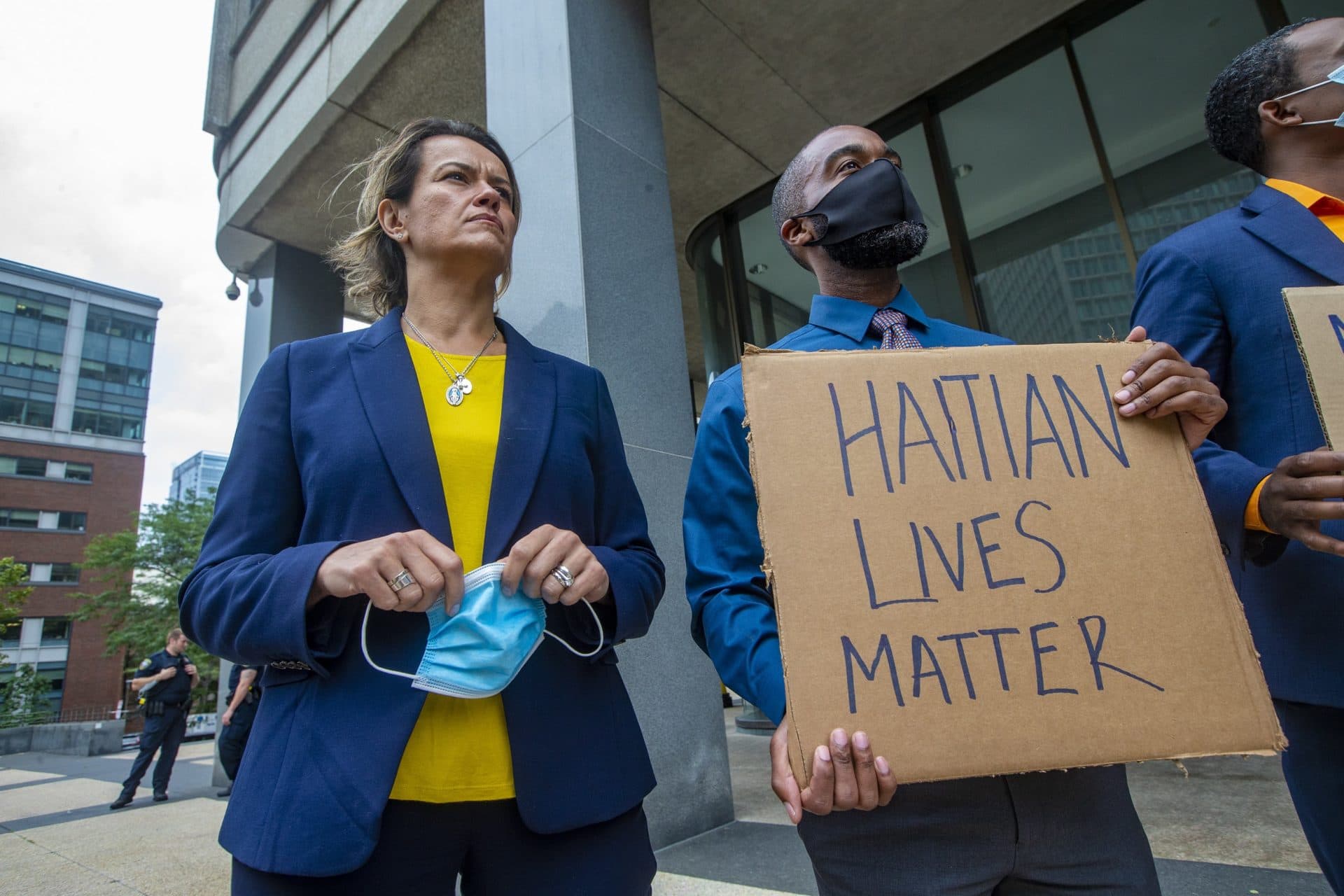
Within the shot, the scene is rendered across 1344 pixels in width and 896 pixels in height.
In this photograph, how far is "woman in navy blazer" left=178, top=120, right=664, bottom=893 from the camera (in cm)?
107

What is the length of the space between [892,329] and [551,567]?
83 centimetres

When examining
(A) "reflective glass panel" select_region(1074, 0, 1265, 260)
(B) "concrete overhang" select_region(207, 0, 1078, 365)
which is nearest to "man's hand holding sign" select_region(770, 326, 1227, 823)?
(B) "concrete overhang" select_region(207, 0, 1078, 365)

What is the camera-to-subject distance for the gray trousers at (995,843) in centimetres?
104

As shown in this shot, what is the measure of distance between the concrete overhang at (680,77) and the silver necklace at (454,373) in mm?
3699

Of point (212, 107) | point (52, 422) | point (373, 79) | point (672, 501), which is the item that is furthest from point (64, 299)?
point (672, 501)

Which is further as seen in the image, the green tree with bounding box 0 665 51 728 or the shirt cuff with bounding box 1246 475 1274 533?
the green tree with bounding box 0 665 51 728

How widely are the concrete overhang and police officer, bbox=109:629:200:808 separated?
5.10m

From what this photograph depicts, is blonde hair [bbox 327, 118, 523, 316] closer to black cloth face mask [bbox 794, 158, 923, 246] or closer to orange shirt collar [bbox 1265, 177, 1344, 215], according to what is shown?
black cloth face mask [bbox 794, 158, 923, 246]

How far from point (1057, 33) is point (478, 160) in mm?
5949

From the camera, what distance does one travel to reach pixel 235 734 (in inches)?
245

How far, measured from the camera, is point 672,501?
366 centimetres

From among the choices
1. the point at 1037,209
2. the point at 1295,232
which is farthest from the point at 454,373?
the point at 1037,209

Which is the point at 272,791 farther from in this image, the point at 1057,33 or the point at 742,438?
the point at 1057,33

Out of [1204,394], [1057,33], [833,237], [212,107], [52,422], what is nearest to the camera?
[1204,394]
